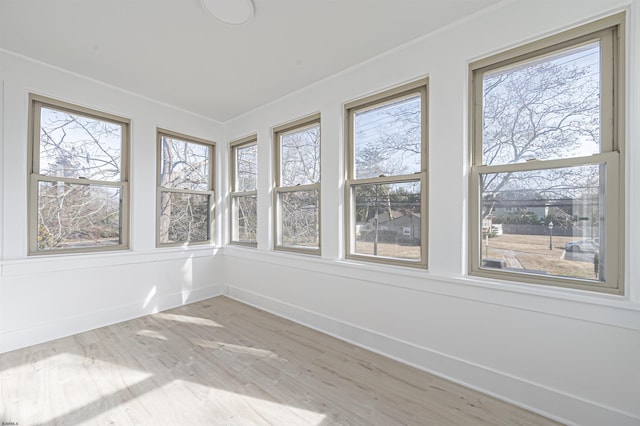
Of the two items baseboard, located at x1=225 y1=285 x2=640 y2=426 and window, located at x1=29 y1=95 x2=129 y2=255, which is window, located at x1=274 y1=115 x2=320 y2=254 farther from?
window, located at x1=29 y1=95 x2=129 y2=255

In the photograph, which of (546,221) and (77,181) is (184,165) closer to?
(77,181)

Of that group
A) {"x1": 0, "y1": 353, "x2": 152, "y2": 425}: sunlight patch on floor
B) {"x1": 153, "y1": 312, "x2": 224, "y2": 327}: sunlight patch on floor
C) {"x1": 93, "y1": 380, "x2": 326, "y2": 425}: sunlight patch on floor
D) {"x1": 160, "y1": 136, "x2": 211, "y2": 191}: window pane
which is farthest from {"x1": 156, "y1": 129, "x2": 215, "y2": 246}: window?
{"x1": 93, "y1": 380, "x2": 326, "y2": 425}: sunlight patch on floor

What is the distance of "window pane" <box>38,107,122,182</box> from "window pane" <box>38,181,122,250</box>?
0.51 feet

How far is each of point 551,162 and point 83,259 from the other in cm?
435

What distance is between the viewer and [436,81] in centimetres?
221

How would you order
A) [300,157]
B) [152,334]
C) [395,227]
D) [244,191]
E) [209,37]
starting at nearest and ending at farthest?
[209,37], [395,227], [152,334], [300,157], [244,191]

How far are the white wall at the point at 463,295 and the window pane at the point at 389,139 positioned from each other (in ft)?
0.66

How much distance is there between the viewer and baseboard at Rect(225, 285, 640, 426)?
1612mm

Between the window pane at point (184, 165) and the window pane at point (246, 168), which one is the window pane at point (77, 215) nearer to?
the window pane at point (184, 165)

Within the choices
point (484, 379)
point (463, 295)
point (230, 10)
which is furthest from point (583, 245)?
point (230, 10)

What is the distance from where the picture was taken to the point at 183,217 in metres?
3.92

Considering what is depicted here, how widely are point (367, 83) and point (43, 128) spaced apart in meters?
3.36

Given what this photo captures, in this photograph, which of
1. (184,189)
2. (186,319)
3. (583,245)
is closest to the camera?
(583,245)

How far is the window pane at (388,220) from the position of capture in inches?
95.8
